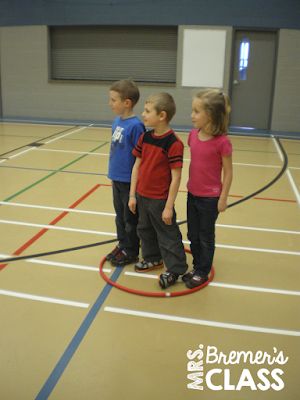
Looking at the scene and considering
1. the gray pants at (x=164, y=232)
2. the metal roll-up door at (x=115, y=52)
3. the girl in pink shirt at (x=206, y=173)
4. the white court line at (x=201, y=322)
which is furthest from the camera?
the metal roll-up door at (x=115, y=52)

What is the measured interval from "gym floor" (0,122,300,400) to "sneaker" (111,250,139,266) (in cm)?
6

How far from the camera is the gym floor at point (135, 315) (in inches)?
74.3

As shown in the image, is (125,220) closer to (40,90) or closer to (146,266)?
(146,266)

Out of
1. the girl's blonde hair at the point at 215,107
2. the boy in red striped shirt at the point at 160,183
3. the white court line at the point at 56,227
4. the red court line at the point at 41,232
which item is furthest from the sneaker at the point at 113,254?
the girl's blonde hair at the point at 215,107

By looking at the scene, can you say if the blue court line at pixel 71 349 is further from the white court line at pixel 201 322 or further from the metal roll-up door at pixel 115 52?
the metal roll-up door at pixel 115 52

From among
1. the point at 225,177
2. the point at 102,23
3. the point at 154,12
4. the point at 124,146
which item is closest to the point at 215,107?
the point at 225,177

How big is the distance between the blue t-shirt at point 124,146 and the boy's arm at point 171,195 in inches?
15.8

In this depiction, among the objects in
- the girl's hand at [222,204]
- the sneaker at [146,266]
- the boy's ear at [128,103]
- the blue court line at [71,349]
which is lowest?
the blue court line at [71,349]

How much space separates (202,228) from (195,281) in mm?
372

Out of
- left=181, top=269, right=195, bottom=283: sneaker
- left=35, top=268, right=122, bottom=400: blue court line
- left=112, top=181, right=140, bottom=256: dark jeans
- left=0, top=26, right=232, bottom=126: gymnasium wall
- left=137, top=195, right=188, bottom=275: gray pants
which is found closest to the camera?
left=35, top=268, right=122, bottom=400: blue court line

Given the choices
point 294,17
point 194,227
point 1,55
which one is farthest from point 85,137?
point 194,227

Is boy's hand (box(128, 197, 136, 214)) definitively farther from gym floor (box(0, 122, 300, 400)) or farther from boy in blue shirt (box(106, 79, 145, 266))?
gym floor (box(0, 122, 300, 400))

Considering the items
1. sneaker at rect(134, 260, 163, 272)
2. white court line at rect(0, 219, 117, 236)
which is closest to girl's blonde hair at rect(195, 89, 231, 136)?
sneaker at rect(134, 260, 163, 272)

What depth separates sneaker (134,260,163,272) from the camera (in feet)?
9.60
